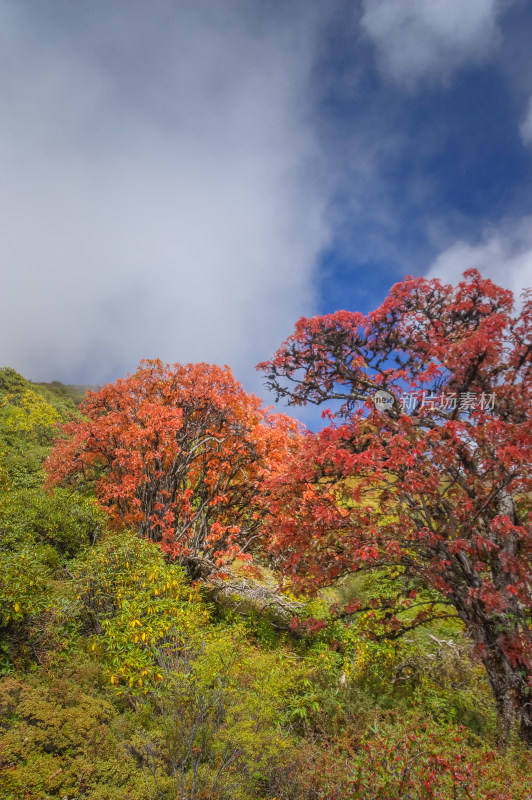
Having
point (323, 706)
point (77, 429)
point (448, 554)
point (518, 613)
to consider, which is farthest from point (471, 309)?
point (77, 429)

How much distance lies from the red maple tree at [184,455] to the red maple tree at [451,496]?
98.3 inches

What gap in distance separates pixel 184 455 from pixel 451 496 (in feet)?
17.8

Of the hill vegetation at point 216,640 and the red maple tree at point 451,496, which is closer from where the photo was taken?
the hill vegetation at point 216,640

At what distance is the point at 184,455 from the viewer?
886 cm

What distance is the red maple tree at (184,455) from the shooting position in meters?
8.15

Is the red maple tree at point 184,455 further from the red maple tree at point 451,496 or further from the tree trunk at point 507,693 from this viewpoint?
the tree trunk at point 507,693

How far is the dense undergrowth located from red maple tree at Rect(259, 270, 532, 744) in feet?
2.94

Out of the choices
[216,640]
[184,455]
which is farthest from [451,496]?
[184,455]

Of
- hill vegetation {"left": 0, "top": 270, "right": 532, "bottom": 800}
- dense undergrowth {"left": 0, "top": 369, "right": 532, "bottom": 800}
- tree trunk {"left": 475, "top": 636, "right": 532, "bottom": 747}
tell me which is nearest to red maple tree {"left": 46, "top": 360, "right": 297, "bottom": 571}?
hill vegetation {"left": 0, "top": 270, "right": 532, "bottom": 800}

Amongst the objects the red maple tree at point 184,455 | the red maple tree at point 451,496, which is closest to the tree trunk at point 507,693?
the red maple tree at point 451,496

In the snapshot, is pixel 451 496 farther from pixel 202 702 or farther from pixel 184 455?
pixel 184 455

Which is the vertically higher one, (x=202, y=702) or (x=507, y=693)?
(x=507, y=693)

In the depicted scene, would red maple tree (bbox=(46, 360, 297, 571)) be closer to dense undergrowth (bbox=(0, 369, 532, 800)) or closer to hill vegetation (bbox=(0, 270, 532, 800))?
hill vegetation (bbox=(0, 270, 532, 800))

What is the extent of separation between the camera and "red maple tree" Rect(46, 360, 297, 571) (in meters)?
8.15
